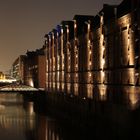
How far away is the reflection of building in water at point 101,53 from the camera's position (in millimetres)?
46781

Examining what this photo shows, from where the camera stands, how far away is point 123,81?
4925cm

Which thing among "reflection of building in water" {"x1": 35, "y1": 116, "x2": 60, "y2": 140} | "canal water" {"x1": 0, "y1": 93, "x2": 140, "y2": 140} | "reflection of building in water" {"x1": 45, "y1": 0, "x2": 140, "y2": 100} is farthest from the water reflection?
"reflection of building in water" {"x1": 45, "y1": 0, "x2": 140, "y2": 100}

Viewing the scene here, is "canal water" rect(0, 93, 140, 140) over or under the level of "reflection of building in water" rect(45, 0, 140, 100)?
under

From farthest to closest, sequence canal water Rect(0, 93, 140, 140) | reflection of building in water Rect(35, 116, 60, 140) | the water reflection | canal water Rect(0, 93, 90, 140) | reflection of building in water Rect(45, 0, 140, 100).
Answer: the water reflection → reflection of building in water Rect(35, 116, 60, 140) → canal water Rect(0, 93, 90, 140) → reflection of building in water Rect(45, 0, 140, 100) → canal water Rect(0, 93, 140, 140)

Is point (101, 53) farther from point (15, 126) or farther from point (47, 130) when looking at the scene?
point (15, 126)

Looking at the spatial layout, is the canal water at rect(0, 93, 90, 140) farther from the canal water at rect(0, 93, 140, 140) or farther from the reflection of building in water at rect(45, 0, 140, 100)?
the reflection of building in water at rect(45, 0, 140, 100)

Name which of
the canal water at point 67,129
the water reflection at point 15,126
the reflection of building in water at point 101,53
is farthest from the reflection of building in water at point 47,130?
the reflection of building in water at point 101,53

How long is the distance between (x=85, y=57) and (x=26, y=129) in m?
15.3

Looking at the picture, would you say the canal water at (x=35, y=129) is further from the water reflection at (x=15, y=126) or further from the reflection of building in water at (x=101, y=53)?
the reflection of building in water at (x=101, y=53)

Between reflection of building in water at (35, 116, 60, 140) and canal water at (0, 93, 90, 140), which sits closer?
canal water at (0, 93, 90, 140)

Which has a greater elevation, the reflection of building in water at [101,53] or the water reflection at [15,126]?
the reflection of building in water at [101,53]

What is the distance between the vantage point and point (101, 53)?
192ft

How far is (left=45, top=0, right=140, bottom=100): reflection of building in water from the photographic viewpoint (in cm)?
4678

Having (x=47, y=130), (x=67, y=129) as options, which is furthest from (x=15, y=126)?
(x=67, y=129)
